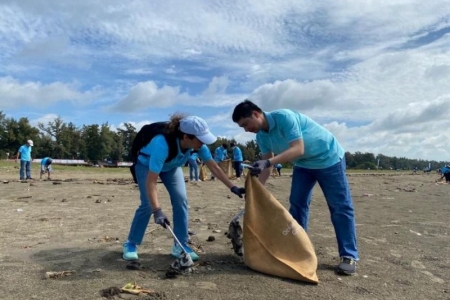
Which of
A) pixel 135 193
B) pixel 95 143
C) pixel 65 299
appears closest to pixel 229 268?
pixel 65 299

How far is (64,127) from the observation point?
→ 265 feet

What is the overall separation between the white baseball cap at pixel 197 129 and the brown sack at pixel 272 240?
737 millimetres

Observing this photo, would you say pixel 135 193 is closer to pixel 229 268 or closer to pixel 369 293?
pixel 229 268

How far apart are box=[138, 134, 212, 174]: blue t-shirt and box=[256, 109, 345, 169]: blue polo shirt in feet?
2.43

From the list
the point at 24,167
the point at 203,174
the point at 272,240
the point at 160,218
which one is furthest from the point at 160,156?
the point at 203,174

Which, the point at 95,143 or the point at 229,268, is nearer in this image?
the point at 229,268

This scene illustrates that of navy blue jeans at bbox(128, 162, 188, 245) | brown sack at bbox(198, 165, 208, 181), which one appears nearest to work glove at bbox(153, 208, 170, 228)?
navy blue jeans at bbox(128, 162, 188, 245)

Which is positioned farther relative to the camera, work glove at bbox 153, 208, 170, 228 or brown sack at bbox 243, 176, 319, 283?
brown sack at bbox 243, 176, 319, 283

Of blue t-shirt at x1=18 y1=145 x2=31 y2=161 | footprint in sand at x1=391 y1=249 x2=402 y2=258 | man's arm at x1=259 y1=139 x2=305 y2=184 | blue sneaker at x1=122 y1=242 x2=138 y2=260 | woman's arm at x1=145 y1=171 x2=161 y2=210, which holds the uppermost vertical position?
blue t-shirt at x1=18 y1=145 x2=31 y2=161

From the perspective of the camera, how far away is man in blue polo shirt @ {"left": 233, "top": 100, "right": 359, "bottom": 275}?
4.61m

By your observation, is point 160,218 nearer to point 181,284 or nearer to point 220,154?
point 181,284

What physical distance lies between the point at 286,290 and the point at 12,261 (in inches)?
117

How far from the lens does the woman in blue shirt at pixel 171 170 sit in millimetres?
4418

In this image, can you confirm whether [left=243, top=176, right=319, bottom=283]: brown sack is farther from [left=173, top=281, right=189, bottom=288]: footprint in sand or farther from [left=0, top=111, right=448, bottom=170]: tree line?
[left=0, top=111, right=448, bottom=170]: tree line
